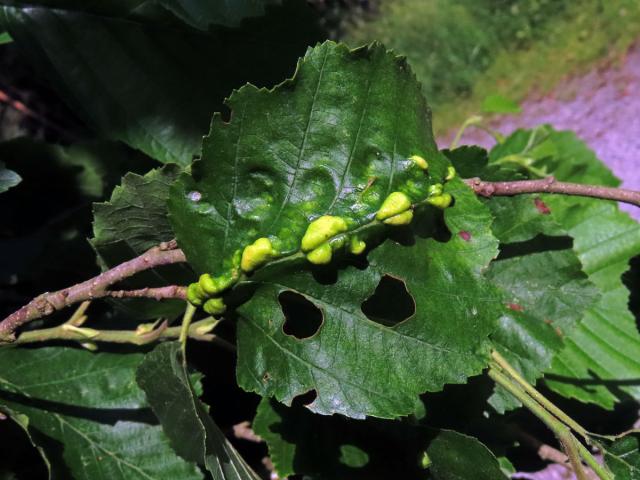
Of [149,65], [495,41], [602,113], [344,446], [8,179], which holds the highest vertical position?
[495,41]

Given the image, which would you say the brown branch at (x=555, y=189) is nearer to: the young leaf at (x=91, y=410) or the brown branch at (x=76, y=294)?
the brown branch at (x=76, y=294)

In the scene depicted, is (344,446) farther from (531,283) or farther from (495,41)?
(495,41)

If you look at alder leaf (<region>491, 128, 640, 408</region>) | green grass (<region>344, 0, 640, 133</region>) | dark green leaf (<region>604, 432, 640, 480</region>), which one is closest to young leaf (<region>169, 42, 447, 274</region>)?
dark green leaf (<region>604, 432, 640, 480</region>)

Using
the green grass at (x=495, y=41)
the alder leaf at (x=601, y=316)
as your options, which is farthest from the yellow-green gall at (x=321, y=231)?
the green grass at (x=495, y=41)

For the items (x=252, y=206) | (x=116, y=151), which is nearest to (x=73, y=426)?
(x=252, y=206)

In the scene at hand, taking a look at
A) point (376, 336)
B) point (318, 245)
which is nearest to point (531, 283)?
point (376, 336)

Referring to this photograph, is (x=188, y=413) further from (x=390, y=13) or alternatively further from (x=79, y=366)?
(x=390, y=13)
